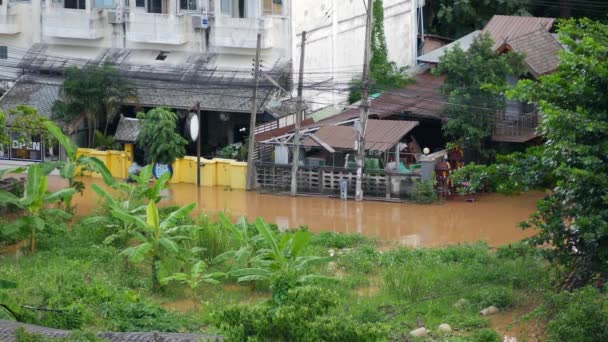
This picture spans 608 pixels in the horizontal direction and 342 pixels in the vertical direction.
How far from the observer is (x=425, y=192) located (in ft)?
91.3

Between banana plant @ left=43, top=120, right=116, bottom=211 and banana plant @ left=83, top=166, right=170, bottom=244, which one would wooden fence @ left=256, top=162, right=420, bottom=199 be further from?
banana plant @ left=43, top=120, right=116, bottom=211

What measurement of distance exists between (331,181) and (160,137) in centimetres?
454

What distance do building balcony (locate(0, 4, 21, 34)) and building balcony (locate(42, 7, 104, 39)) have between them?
1072 mm

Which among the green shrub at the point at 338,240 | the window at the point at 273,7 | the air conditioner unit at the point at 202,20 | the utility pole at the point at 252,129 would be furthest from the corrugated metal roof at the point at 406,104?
the green shrub at the point at 338,240

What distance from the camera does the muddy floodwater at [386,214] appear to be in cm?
2566

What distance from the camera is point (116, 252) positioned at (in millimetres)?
22484

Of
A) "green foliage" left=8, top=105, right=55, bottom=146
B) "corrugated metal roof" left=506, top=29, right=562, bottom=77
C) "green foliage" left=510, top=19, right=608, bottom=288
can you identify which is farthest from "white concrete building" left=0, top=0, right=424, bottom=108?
"green foliage" left=510, top=19, right=608, bottom=288

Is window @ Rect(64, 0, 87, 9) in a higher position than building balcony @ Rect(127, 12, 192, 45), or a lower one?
higher

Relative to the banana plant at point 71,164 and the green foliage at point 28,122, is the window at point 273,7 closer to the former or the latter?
the green foliage at point 28,122

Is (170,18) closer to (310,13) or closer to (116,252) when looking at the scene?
(310,13)

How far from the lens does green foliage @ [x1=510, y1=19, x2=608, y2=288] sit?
56.6ft

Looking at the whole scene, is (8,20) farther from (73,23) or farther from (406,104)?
(406,104)

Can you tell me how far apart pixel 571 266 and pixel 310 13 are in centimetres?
1675

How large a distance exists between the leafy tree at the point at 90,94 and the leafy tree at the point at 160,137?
2.83m
